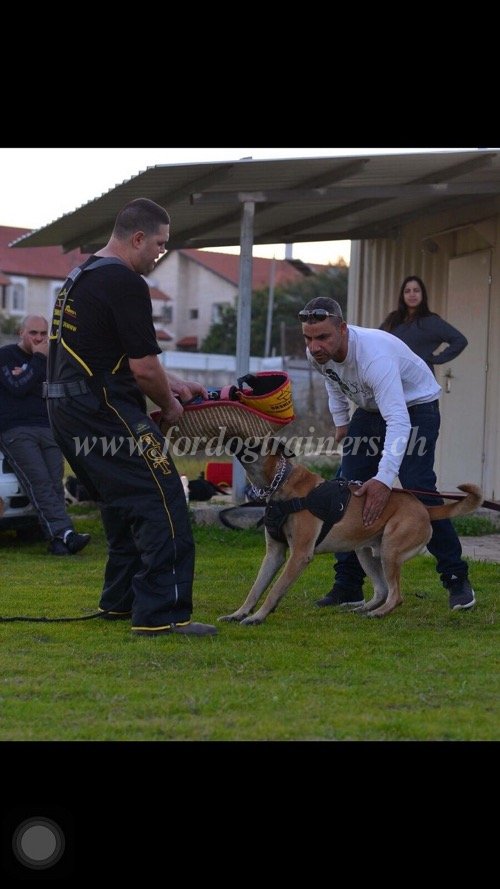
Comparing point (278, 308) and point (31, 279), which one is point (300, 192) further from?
point (31, 279)

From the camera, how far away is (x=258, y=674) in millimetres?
5117

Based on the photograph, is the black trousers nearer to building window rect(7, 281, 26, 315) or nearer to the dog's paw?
the dog's paw

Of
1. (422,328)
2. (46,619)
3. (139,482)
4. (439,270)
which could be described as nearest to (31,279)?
(439,270)

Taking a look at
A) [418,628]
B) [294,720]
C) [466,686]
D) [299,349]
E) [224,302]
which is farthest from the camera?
[224,302]

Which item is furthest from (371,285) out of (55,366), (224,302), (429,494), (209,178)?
(224,302)

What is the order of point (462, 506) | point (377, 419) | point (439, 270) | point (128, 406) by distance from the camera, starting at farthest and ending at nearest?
point (439, 270), point (377, 419), point (462, 506), point (128, 406)

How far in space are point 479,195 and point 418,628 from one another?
19.8ft

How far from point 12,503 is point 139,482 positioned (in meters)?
4.50

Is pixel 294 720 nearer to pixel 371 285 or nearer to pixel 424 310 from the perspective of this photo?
pixel 424 310

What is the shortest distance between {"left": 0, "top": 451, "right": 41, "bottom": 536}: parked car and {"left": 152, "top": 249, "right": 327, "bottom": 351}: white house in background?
198 ft

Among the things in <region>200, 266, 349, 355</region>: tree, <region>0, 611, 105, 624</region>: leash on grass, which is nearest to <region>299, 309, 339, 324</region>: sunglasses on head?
<region>0, 611, 105, 624</region>: leash on grass

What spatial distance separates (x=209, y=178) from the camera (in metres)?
10.1

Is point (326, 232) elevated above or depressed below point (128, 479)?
above
